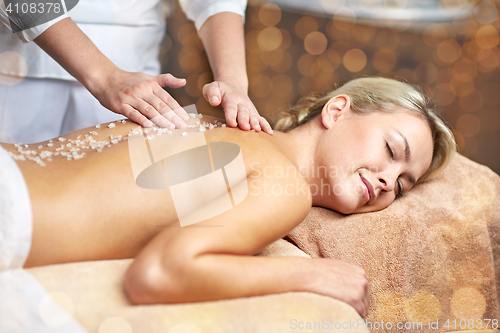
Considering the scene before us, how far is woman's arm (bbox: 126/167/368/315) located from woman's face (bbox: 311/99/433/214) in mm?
212

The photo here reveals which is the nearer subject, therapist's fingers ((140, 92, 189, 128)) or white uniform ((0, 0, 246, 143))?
therapist's fingers ((140, 92, 189, 128))

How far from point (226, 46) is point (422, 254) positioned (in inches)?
36.8

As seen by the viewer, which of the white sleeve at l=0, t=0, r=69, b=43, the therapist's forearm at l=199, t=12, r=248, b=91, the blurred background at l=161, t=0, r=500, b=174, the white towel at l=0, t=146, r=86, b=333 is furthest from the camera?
the blurred background at l=161, t=0, r=500, b=174

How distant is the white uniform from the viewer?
1.15 m

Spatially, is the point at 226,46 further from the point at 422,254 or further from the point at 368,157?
the point at 422,254

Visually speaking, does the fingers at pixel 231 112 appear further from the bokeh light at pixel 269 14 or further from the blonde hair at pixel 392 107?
the bokeh light at pixel 269 14

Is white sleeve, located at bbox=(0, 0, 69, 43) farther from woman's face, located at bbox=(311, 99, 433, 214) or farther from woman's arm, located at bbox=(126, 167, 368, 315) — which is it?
woman's face, located at bbox=(311, 99, 433, 214)

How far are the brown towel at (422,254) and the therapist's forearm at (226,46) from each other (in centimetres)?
54

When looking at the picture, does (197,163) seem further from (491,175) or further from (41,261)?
(491,175)

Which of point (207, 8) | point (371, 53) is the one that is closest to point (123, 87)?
point (207, 8)

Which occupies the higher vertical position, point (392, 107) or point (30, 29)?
point (30, 29)

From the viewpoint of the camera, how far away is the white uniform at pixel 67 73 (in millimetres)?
1148

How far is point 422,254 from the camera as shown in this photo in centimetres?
103

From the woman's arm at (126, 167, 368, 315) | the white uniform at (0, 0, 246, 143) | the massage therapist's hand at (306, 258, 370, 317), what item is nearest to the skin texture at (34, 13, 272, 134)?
the white uniform at (0, 0, 246, 143)
